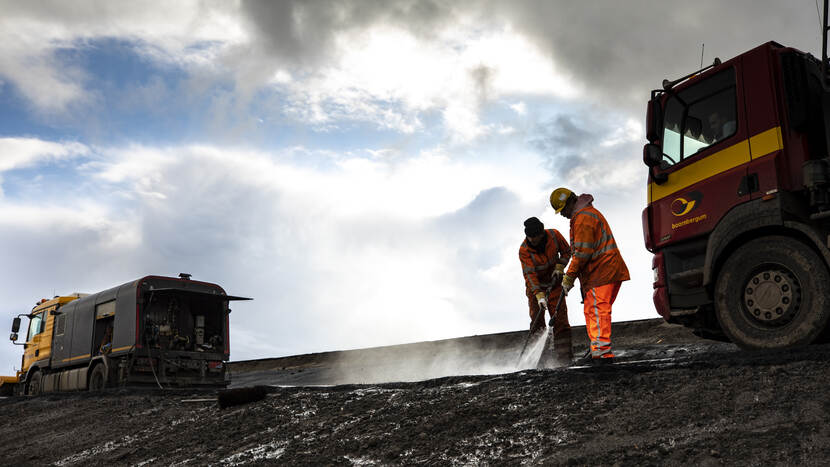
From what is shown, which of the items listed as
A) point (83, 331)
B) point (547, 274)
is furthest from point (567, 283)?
point (83, 331)

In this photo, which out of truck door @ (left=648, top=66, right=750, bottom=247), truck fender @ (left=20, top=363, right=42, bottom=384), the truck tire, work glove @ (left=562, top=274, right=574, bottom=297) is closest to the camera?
the truck tire

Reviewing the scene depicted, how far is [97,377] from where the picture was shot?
14.5 metres

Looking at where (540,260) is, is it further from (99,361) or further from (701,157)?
(99,361)

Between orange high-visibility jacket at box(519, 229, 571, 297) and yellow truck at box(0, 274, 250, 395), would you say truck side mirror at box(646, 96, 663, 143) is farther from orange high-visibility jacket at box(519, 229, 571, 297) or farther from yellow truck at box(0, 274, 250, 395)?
yellow truck at box(0, 274, 250, 395)

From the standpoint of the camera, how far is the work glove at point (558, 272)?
25.7 ft

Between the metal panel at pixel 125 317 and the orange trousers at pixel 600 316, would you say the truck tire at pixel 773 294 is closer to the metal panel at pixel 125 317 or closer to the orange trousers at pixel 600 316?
the orange trousers at pixel 600 316

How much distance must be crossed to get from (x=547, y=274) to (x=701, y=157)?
2403 millimetres

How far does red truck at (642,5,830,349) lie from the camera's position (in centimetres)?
590

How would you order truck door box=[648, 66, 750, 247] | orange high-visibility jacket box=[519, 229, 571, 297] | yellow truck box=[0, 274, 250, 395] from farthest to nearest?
1. yellow truck box=[0, 274, 250, 395]
2. orange high-visibility jacket box=[519, 229, 571, 297]
3. truck door box=[648, 66, 750, 247]

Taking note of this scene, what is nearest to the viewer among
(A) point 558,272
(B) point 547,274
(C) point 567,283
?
(C) point 567,283

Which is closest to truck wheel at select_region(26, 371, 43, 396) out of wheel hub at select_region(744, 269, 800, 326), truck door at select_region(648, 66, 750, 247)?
truck door at select_region(648, 66, 750, 247)

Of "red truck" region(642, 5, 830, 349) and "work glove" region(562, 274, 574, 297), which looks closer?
"red truck" region(642, 5, 830, 349)

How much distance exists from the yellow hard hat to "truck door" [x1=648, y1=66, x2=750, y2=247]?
88 centimetres

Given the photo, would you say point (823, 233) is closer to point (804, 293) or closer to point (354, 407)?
point (804, 293)
